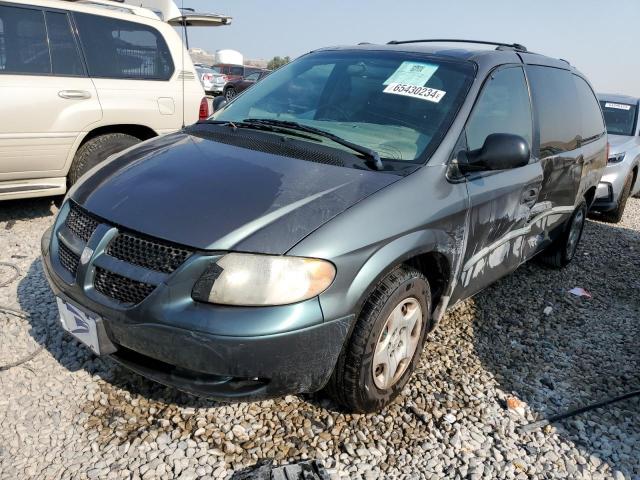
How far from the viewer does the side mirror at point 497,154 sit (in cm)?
262

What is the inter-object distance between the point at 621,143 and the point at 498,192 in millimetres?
5225

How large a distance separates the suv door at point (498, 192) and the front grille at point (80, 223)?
1.84m

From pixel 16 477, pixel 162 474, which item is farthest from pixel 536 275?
pixel 16 477

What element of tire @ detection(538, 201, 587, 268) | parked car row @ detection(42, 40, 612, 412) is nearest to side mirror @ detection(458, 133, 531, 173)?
parked car row @ detection(42, 40, 612, 412)

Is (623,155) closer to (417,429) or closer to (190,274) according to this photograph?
(417,429)

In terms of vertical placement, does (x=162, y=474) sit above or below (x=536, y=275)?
above

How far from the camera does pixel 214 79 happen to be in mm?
23172

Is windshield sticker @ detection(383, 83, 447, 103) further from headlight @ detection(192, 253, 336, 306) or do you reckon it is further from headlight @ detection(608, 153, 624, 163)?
headlight @ detection(608, 153, 624, 163)

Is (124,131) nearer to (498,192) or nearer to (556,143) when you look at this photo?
(498,192)

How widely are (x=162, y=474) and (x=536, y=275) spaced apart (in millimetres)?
3719

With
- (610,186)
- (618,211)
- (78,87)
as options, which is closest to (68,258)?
(78,87)

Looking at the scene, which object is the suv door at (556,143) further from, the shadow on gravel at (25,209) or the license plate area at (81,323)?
the shadow on gravel at (25,209)

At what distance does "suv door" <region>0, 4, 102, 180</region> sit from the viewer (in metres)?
4.29

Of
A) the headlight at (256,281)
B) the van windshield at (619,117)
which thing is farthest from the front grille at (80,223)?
the van windshield at (619,117)
